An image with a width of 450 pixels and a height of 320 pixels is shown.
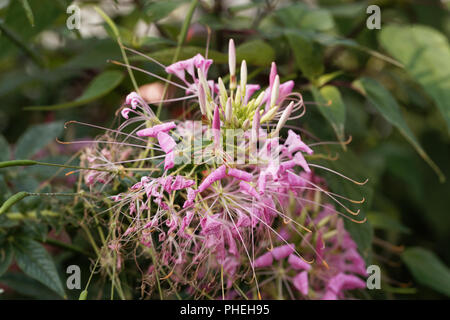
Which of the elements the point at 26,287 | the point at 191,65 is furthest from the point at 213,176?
the point at 26,287

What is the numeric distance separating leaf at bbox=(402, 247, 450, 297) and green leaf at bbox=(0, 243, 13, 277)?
56cm

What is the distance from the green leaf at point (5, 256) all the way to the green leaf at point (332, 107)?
39 centimetres

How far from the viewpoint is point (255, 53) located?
1.81ft

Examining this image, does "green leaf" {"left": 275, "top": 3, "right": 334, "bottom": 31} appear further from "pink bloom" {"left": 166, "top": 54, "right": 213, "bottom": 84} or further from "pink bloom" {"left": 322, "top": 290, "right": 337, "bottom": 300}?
"pink bloom" {"left": 322, "top": 290, "right": 337, "bottom": 300}

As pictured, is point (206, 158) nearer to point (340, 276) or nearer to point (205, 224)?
point (205, 224)

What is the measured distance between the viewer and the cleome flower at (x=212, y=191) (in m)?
0.40

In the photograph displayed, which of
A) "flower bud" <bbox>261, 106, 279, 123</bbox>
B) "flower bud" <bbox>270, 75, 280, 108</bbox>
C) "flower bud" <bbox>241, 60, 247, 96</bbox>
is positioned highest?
"flower bud" <bbox>241, 60, 247, 96</bbox>

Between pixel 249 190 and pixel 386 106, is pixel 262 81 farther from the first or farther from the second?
pixel 249 190

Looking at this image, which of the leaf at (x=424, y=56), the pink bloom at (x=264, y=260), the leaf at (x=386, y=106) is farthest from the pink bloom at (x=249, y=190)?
the leaf at (x=424, y=56)

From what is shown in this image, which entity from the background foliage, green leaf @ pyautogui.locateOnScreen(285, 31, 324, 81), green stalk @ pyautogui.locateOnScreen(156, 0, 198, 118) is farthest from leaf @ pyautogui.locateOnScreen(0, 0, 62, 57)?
green leaf @ pyautogui.locateOnScreen(285, 31, 324, 81)

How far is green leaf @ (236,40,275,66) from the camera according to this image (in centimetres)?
54

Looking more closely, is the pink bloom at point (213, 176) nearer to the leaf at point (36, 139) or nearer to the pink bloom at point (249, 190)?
the pink bloom at point (249, 190)
